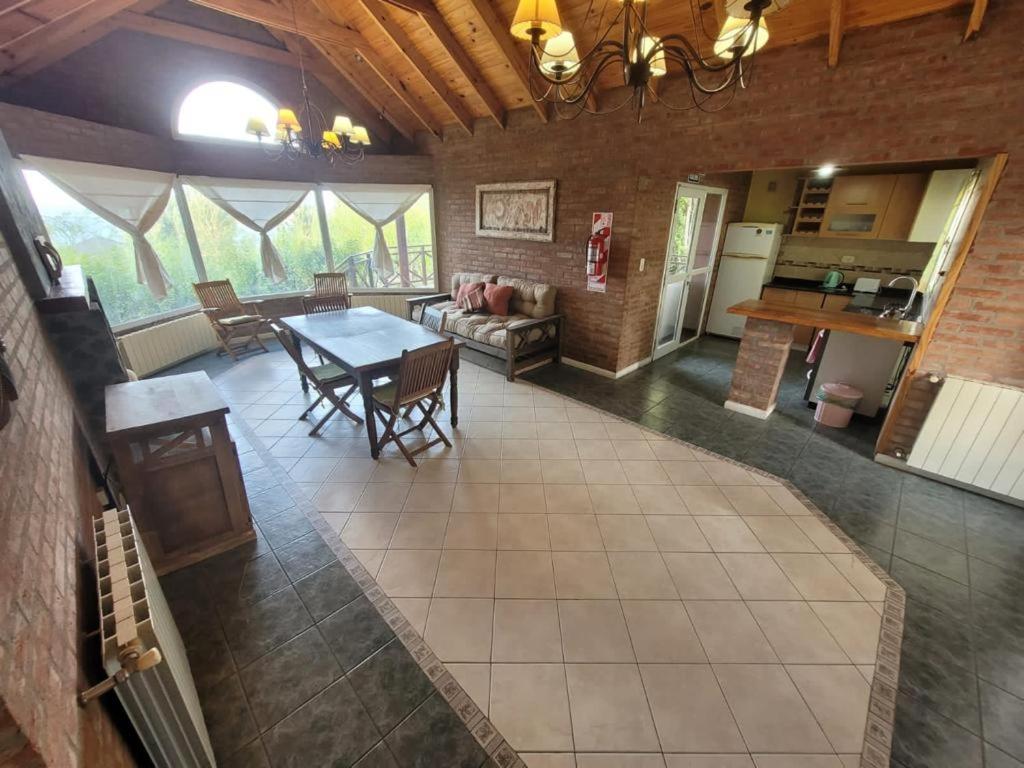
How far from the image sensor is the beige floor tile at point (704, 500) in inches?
101

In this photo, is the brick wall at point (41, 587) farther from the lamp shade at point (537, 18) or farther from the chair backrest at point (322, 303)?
the chair backrest at point (322, 303)

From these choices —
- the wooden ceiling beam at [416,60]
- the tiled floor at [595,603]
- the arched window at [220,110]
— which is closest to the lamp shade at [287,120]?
the wooden ceiling beam at [416,60]

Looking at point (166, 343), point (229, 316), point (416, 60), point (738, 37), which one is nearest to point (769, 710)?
point (738, 37)

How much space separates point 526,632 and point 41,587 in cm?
159

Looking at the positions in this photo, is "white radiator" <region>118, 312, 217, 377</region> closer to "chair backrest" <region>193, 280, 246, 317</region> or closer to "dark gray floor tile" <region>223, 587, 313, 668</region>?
"chair backrest" <region>193, 280, 246, 317</region>

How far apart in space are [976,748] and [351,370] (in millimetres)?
3396

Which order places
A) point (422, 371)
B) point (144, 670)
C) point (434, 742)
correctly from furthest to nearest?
point (422, 371) → point (434, 742) → point (144, 670)

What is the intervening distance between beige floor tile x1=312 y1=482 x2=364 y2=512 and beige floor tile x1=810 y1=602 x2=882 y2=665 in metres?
2.59

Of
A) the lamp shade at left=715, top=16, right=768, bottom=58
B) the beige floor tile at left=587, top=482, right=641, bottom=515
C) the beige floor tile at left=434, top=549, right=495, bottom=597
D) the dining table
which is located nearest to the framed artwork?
the dining table

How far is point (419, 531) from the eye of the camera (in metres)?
2.38

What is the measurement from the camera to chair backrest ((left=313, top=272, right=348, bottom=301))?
5629mm

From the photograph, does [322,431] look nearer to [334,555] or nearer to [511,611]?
[334,555]

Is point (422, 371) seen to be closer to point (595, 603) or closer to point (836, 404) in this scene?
point (595, 603)

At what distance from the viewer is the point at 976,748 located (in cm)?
146
